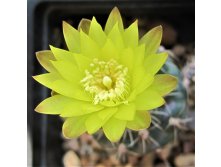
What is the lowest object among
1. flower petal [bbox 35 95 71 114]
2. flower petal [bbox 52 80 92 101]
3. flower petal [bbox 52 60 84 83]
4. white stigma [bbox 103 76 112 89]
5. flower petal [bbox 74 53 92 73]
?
flower petal [bbox 35 95 71 114]

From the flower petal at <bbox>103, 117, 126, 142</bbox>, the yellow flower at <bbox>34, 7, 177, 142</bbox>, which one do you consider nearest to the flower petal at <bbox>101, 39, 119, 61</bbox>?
the yellow flower at <bbox>34, 7, 177, 142</bbox>

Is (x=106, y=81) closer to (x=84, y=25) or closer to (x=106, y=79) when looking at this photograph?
(x=106, y=79)

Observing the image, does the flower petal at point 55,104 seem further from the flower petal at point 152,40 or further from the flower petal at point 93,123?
the flower petal at point 152,40

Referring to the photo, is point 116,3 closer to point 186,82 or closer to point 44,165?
point 186,82

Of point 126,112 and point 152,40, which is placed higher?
point 152,40

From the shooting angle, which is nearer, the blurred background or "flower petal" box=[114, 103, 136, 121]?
"flower petal" box=[114, 103, 136, 121]

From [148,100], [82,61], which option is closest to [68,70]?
[82,61]

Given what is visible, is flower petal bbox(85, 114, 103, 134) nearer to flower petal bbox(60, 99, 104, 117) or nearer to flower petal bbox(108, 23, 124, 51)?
flower petal bbox(60, 99, 104, 117)
